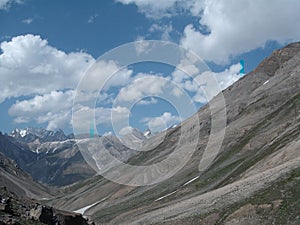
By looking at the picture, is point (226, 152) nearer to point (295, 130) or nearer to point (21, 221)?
point (295, 130)

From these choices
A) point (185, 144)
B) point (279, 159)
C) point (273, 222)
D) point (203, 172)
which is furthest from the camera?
point (185, 144)

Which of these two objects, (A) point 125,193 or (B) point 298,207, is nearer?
(B) point 298,207

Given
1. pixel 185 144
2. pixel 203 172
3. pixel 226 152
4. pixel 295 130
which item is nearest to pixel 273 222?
pixel 295 130

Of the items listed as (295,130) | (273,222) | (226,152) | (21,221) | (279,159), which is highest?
(226,152)

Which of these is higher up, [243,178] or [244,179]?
[243,178]

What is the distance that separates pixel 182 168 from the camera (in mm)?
149625

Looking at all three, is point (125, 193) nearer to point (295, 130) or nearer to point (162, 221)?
point (295, 130)

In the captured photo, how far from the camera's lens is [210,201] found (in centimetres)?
6438

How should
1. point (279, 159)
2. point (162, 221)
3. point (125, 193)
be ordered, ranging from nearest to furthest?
1. point (162, 221)
2. point (279, 159)
3. point (125, 193)

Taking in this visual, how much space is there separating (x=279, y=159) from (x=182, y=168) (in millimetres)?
73937

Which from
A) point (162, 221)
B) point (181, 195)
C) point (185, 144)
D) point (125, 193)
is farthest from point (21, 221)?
point (185, 144)

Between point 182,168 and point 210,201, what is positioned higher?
point 182,168

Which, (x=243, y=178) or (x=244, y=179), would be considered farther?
(x=243, y=178)

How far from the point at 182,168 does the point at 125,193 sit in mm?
33128
